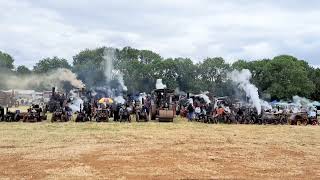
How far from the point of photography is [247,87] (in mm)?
54531

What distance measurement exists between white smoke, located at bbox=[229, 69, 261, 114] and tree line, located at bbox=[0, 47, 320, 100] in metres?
2.92

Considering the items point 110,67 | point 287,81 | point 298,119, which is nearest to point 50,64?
point 110,67

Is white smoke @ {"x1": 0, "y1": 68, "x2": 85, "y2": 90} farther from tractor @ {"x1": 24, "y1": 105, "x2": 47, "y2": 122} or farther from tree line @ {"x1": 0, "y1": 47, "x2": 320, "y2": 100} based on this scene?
tractor @ {"x1": 24, "y1": 105, "x2": 47, "y2": 122}

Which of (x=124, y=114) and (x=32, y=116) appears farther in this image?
(x=124, y=114)

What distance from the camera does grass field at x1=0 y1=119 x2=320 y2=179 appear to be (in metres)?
12.1

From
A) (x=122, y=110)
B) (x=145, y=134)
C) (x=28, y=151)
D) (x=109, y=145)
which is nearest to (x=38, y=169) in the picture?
(x=28, y=151)

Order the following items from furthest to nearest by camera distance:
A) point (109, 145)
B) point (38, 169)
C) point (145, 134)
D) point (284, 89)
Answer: point (284, 89), point (145, 134), point (109, 145), point (38, 169)

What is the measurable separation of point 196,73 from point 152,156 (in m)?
68.3

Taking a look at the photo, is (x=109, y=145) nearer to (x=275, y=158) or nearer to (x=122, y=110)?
(x=275, y=158)

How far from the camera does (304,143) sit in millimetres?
20500

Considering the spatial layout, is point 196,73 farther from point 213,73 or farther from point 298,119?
point 298,119

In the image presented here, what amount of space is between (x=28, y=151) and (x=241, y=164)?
7119 mm

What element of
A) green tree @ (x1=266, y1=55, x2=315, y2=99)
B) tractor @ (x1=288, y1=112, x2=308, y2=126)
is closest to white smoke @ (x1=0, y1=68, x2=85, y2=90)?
green tree @ (x1=266, y1=55, x2=315, y2=99)

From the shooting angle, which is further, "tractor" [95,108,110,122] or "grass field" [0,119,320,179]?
"tractor" [95,108,110,122]
